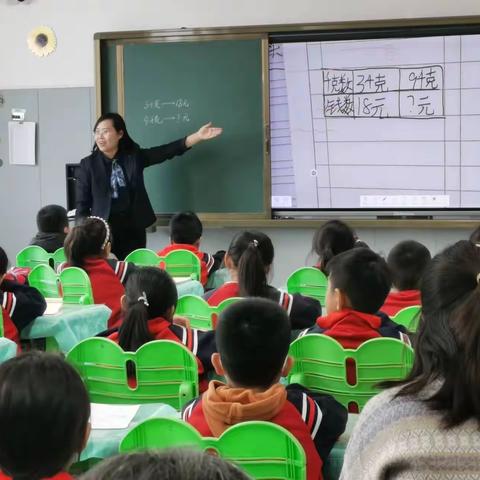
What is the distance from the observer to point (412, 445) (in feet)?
3.42

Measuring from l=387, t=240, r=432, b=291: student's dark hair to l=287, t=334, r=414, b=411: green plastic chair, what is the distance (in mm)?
1080

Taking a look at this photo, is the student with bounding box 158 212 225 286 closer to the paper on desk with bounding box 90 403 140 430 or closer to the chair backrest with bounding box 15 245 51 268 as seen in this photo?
the chair backrest with bounding box 15 245 51 268

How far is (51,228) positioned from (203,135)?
1.34 m

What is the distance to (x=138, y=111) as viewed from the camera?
6.01 meters

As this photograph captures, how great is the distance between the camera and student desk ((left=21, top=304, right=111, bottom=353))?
3.40 m

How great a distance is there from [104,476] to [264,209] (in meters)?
5.22

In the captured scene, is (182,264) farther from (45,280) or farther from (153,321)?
(153,321)

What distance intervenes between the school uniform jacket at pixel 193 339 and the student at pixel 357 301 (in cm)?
36

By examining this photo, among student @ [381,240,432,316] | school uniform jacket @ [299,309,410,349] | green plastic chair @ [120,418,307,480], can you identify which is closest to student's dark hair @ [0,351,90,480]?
green plastic chair @ [120,418,307,480]

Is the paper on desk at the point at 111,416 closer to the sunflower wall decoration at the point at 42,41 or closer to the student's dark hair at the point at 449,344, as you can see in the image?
the student's dark hair at the point at 449,344

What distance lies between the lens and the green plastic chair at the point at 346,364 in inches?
92.6

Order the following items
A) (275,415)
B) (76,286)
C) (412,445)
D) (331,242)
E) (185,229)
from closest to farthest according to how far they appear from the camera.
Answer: (412,445), (275,415), (76,286), (331,242), (185,229)

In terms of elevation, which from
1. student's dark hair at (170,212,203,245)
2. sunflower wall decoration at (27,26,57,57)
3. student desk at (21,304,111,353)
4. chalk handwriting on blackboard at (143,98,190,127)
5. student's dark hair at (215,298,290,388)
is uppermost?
sunflower wall decoration at (27,26,57,57)

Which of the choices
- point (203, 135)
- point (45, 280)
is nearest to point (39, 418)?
point (45, 280)
